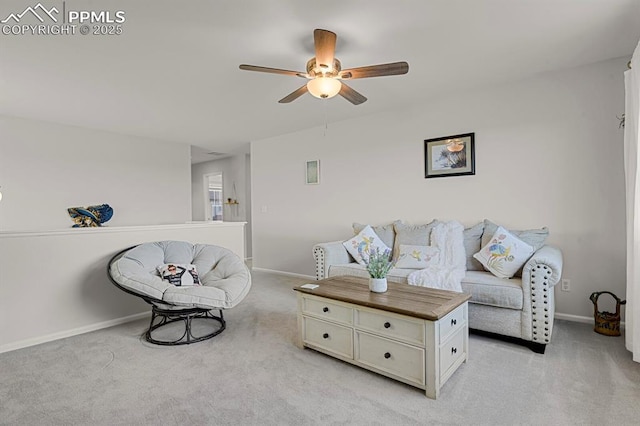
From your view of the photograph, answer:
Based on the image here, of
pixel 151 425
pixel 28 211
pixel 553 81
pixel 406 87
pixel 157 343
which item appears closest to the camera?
pixel 151 425

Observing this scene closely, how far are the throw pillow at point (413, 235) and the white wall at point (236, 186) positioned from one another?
3.94 meters

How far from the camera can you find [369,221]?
430 cm

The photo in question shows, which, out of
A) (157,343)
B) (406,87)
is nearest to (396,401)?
(157,343)

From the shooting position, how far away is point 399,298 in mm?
2119

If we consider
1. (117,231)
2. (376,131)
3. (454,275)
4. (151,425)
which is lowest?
(151,425)

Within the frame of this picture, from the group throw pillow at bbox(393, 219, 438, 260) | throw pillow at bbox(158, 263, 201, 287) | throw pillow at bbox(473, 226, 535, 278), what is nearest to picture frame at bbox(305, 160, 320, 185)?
throw pillow at bbox(393, 219, 438, 260)

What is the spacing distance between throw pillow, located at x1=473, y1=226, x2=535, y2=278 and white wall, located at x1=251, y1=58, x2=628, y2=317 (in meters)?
0.53

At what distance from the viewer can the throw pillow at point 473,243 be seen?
3111 mm

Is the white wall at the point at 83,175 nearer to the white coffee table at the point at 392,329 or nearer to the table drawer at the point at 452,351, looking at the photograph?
the white coffee table at the point at 392,329

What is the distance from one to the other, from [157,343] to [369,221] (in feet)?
9.15

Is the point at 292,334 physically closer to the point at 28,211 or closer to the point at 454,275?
the point at 454,275

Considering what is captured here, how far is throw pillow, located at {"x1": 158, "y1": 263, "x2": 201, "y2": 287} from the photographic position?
9.39 ft

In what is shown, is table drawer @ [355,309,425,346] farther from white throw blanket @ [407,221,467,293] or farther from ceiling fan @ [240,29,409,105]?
ceiling fan @ [240,29,409,105]

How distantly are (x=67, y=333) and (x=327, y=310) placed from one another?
236 cm
